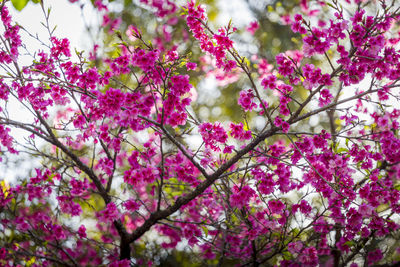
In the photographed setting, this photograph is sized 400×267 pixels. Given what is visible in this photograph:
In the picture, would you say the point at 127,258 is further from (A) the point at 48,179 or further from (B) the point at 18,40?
(B) the point at 18,40

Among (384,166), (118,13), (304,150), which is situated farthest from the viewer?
(118,13)

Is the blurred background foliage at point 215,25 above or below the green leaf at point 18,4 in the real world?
above

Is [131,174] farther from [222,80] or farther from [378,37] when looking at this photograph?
[222,80]

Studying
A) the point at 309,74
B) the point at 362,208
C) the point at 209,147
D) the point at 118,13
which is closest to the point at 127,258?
the point at 209,147

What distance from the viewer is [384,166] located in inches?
152

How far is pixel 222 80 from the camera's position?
635cm

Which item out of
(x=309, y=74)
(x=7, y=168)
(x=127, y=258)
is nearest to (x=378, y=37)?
(x=309, y=74)

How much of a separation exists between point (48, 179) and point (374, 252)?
4.02 metres

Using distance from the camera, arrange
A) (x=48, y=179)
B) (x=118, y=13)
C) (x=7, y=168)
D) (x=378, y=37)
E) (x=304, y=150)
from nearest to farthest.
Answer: (x=378, y=37) < (x=304, y=150) < (x=48, y=179) < (x=7, y=168) < (x=118, y=13)

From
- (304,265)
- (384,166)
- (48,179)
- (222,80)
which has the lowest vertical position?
(304,265)

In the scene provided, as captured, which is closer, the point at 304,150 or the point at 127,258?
the point at 304,150

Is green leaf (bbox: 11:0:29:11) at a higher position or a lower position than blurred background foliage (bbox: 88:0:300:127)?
lower

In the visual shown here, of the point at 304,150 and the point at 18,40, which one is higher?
the point at 18,40

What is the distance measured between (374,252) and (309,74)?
8.58 ft
